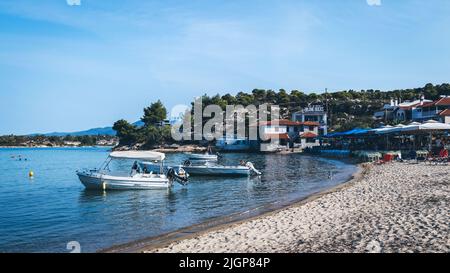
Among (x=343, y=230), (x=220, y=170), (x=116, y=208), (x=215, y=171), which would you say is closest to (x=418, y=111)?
(x=220, y=170)

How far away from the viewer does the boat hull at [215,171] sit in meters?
34.6

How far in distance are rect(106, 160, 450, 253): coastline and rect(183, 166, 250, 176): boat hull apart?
15.8 metres

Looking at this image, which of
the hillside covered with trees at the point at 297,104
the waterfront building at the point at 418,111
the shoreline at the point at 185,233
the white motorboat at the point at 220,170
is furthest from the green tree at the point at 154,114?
the shoreline at the point at 185,233

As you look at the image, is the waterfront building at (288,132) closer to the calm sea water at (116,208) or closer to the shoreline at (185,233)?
the calm sea water at (116,208)

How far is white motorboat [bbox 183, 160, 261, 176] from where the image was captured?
34.6 meters

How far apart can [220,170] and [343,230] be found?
23.4 metres

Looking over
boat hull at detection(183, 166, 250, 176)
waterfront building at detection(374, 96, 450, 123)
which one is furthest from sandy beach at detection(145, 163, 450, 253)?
waterfront building at detection(374, 96, 450, 123)

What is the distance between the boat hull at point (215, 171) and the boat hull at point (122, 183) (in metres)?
8.69

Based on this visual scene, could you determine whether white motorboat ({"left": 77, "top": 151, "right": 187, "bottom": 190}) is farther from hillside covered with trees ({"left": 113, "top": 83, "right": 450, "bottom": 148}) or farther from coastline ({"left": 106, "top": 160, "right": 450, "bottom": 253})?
hillside covered with trees ({"left": 113, "top": 83, "right": 450, "bottom": 148})

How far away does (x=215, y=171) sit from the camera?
35.3 m

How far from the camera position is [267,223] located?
14.3m

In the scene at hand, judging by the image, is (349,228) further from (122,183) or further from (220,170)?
(220,170)
